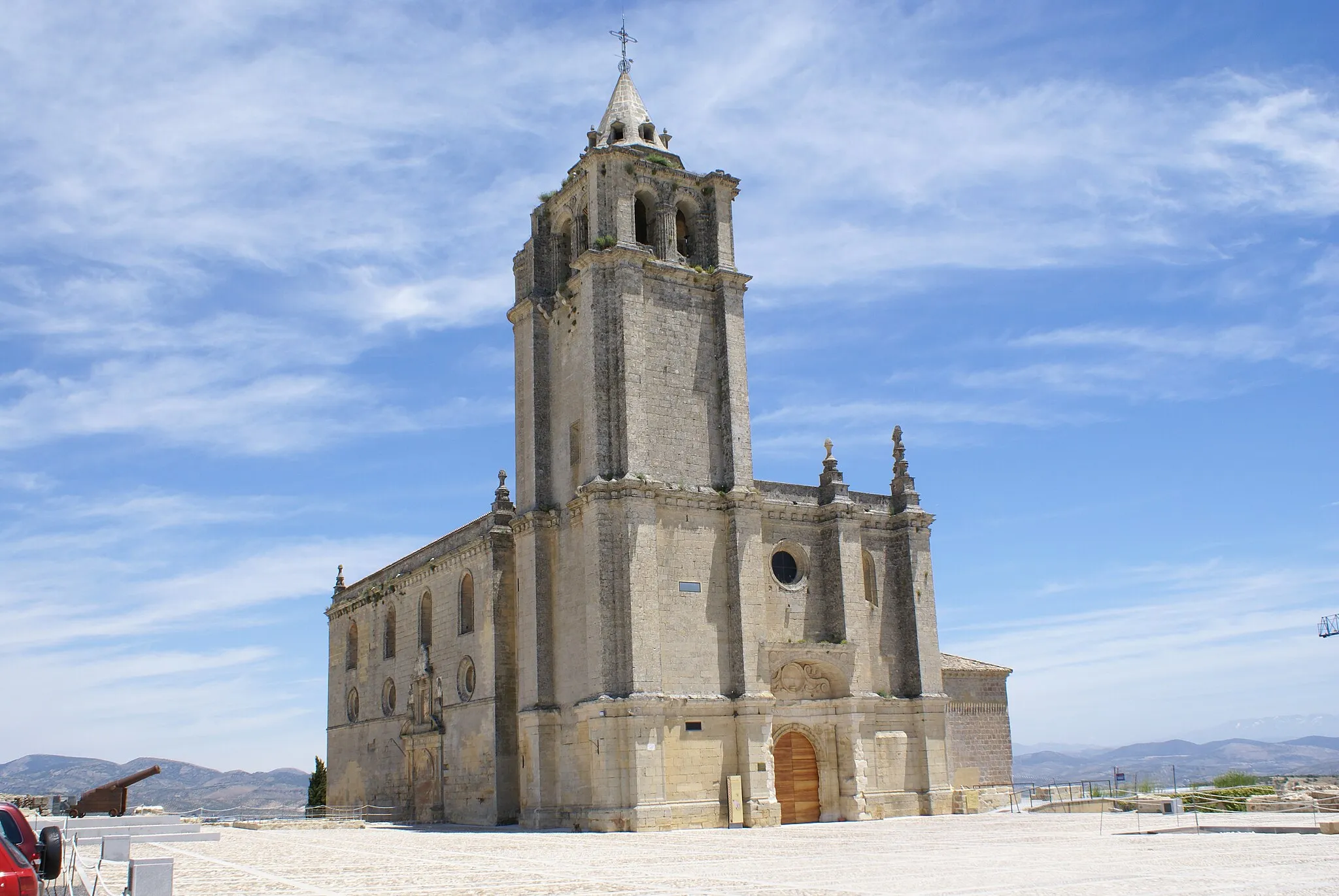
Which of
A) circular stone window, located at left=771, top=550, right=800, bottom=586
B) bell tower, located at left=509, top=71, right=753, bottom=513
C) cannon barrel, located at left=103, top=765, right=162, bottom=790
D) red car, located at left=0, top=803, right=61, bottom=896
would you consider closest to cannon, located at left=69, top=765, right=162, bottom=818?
cannon barrel, located at left=103, top=765, right=162, bottom=790

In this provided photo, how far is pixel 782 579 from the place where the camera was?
31672 mm

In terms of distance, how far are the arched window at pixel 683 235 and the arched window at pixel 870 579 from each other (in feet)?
31.9

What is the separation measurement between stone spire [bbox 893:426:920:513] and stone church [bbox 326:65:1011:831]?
0.19ft

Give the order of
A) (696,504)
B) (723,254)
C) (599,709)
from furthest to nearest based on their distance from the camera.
→ (723,254), (696,504), (599,709)

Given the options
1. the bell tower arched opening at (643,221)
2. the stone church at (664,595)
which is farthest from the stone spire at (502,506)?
the bell tower arched opening at (643,221)

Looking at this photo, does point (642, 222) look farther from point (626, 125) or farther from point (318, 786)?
point (318, 786)

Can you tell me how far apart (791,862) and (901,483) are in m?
17.4

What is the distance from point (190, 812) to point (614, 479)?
2049cm

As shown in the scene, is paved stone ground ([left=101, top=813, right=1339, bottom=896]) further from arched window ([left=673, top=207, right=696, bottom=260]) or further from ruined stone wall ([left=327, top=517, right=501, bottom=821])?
arched window ([left=673, top=207, right=696, bottom=260])

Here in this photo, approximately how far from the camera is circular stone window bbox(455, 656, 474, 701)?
3400 centimetres

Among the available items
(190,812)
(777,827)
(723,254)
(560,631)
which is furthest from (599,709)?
(190,812)

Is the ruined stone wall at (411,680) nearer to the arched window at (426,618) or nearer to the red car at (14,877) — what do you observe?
the arched window at (426,618)

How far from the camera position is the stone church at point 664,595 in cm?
2817

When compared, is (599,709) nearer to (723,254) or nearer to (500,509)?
(500,509)
